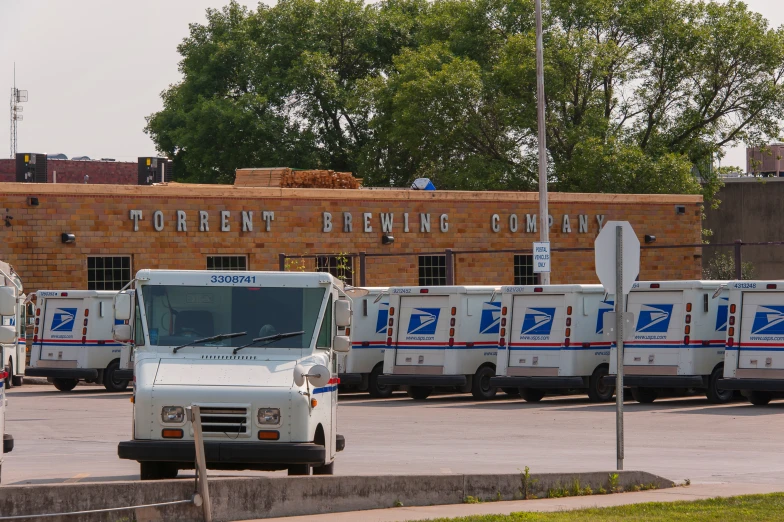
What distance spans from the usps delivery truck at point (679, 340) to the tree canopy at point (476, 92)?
90.7ft

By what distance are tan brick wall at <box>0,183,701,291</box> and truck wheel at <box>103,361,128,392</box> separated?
6.64 meters

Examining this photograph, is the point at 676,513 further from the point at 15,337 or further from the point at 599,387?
the point at 599,387

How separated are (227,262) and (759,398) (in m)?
18.9

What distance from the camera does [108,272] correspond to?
121ft

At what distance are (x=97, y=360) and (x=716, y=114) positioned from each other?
3337cm

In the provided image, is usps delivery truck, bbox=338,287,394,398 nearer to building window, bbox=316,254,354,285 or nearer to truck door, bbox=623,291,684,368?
truck door, bbox=623,291,684,368

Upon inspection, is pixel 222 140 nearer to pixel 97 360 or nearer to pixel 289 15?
pixel 289 15

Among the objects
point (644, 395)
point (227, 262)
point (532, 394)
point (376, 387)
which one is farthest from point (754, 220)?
point (644, 395)

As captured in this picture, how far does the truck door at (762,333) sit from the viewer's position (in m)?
23.2

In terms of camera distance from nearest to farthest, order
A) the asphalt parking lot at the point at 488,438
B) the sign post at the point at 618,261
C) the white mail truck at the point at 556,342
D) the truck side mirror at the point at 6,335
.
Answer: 1. the truck side mirror at the point at 6,335
2. the sign post at the point at 618,261
3. the asphalt parking lot at the point at 488,438
4. the white mail truck at the point at 556,342

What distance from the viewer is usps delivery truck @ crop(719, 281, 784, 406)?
2312 cm

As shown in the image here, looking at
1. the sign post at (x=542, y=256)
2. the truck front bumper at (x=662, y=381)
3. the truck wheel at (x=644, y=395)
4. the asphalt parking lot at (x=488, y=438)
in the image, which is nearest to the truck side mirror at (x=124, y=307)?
the asphalt parking lot at (x=488, y=438)

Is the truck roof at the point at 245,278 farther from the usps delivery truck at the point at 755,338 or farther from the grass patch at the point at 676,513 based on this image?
the usps delivery truck at the point at 755,338

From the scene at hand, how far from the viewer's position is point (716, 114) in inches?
2170
